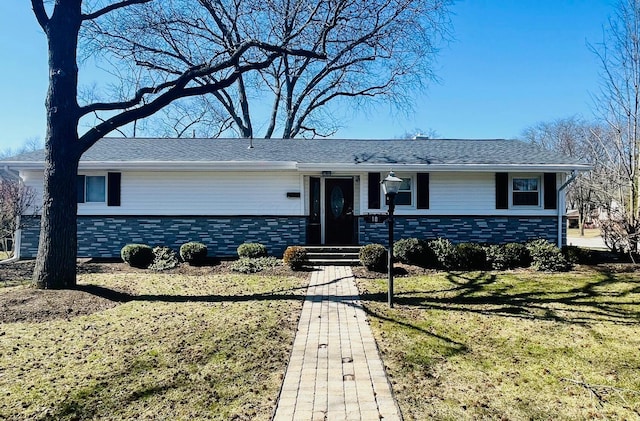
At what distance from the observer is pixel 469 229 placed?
11.5 meters

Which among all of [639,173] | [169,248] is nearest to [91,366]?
[169,248]

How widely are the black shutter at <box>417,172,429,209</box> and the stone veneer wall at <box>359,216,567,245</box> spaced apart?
41 centimetres

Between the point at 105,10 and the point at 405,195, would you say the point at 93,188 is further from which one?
the point at 405,195

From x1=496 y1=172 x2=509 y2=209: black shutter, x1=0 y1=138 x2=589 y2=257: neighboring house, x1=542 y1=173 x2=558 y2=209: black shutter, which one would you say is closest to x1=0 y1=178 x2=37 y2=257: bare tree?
x1=0 y1=138 x2=589 y2=257: neighboring house

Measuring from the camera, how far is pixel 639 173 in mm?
10516

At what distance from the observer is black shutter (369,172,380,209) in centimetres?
1148

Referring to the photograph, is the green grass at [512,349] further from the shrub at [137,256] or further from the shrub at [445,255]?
the shrub at [137,256]

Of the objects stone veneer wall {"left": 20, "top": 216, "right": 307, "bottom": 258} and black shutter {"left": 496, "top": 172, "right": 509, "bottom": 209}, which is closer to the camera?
stone veneer wall {"left": 20, "top": 216, "right": 307, "bottom": 258}

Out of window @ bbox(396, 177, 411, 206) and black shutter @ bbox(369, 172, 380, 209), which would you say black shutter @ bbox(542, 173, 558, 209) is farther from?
black shutter @ bbox(369, 172, 380, 209)

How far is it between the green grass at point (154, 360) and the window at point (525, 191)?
28.3 ft

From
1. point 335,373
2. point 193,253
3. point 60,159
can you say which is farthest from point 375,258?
point 60,159

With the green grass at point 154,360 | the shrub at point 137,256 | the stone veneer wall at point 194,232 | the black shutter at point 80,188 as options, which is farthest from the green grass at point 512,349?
the black shutter at point 80,188

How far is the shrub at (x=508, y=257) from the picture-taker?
9680 millimetres

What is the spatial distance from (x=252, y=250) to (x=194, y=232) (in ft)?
7.47
